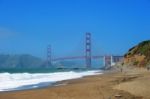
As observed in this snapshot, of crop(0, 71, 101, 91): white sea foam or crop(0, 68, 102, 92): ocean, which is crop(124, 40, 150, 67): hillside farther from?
crop(0, 71, 101, 91): white sea foam

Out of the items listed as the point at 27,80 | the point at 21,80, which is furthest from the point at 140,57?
the point at 21,80

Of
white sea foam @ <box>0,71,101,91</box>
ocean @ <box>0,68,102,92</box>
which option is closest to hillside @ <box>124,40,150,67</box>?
ocean @ <box>0,68,102,92</box>

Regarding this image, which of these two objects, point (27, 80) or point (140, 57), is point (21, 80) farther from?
point (140, 57)

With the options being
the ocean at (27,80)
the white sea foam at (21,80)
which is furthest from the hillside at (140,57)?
the white sea foam at (21,80)

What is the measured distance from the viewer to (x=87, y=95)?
12797 mm

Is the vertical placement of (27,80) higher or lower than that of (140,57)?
Answer: lower

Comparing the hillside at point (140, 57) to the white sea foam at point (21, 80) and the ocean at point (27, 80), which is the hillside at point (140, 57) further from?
the white sea foam at point (21, 80)

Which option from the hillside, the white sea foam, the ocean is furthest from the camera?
the hillside

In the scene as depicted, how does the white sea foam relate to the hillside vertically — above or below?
below

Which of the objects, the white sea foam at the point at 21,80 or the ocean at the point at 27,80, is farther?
the white sea foam at the point at 21,80

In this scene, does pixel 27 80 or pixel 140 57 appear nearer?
pixel 27 80

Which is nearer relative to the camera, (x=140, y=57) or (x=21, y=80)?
(x=21, y=80)

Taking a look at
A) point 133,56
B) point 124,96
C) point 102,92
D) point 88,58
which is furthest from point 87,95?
point 88,58

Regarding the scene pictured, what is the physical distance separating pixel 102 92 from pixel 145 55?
3739 centimetres
